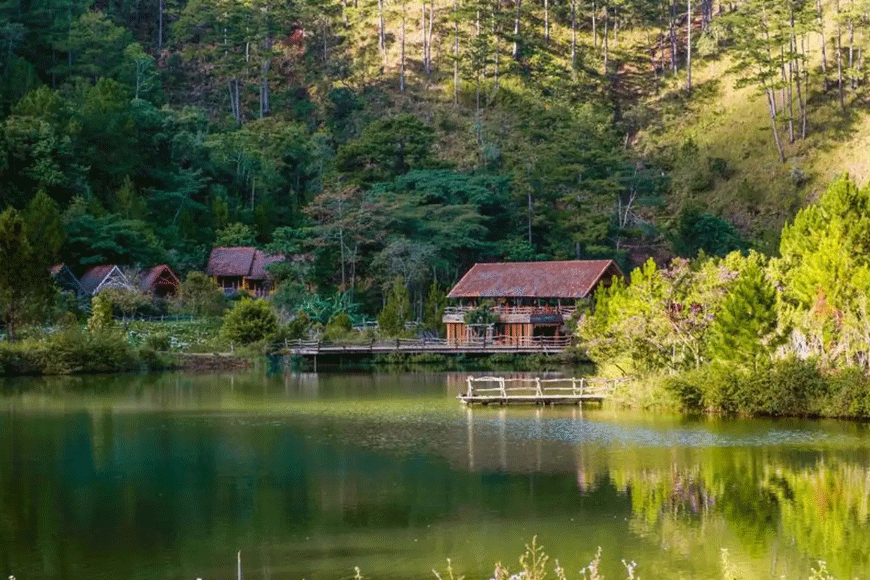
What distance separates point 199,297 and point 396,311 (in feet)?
34.5

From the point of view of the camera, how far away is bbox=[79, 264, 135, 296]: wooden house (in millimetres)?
68812

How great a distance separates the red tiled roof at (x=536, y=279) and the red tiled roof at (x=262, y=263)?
41.6ft

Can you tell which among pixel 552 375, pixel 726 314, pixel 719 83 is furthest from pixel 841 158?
pixel 726 314

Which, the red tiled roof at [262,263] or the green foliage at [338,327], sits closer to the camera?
the green foliage at [338,327]

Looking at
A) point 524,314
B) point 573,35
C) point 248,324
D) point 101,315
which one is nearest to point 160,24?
point 573,35

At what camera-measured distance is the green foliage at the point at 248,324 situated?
62.8m

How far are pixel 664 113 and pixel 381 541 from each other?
238 feet

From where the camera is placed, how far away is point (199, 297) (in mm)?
69188

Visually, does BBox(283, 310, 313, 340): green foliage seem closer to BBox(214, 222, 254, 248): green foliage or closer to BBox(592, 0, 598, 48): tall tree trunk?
BBox(214, 222, 254, 248): green foliage

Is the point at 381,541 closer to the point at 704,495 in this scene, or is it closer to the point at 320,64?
the point at 704,495

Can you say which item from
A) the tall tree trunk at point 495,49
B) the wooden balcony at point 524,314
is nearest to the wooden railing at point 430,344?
the wooden balcony at point 524,314

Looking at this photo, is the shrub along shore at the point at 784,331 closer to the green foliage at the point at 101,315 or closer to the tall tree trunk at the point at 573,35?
the green foliage at the point at 101,315

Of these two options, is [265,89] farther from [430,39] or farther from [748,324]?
[748,324]

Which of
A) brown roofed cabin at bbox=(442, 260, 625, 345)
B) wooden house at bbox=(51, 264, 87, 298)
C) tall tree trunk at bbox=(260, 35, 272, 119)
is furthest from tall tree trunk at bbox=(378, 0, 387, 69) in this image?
wooden house at bbox=(51, 264, 87, 298)
